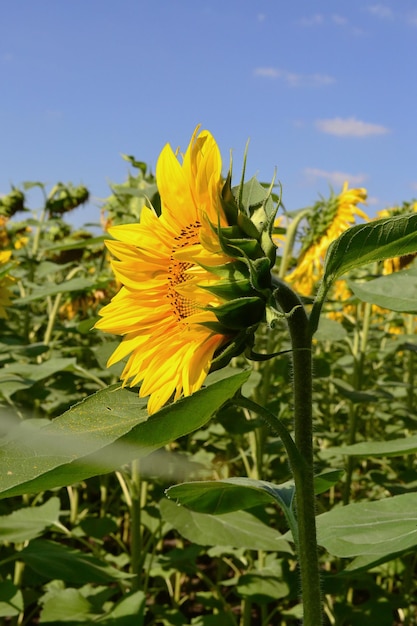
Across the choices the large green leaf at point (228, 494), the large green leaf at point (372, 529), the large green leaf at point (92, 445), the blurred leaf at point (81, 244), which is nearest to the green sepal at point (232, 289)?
the large green leaf at point (92, 445)

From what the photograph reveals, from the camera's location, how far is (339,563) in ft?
7.27

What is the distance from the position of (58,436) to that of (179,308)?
0.24 meters

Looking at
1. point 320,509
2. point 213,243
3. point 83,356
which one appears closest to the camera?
point 213,243

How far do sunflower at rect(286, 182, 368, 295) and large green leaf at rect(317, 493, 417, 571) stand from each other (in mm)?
1198

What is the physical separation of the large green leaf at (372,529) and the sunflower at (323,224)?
1.20 metres

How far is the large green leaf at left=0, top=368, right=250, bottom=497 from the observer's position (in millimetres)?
615

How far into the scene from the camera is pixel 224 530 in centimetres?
160

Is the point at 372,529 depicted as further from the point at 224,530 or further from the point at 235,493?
the point at 224,530

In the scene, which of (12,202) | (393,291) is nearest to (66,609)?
(393,291)

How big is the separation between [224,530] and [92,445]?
104 centimetres

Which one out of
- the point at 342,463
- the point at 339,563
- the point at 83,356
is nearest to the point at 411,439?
the point at 339,563

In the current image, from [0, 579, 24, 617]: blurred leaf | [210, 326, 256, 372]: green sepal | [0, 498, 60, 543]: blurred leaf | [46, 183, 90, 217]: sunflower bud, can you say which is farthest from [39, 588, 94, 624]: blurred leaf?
[46, 183, 90, 217]: sunflower bud

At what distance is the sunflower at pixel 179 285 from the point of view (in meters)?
0.78

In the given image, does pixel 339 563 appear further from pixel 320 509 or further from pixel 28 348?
pixel 28 348
